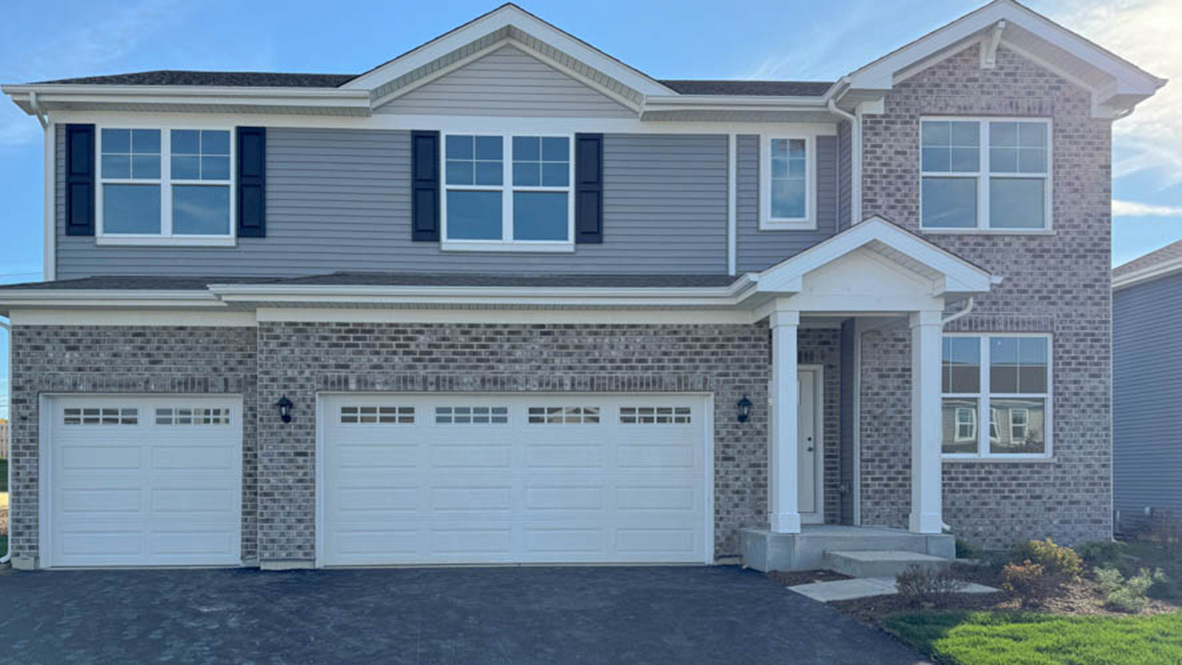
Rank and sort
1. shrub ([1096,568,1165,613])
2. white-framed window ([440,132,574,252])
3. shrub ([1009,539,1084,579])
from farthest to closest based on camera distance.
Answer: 1. white-framed window ([440,132,574,252])
2. shrub ([1009,539,1084,579])
3. shrub ([1096,568,1165,613])

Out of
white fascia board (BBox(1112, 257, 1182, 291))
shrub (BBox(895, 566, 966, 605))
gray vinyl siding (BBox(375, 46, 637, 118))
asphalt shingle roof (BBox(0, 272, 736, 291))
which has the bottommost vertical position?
shrub (BBox(895, 566, 966, 605))

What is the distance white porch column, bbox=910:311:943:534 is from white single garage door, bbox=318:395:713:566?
2.50m

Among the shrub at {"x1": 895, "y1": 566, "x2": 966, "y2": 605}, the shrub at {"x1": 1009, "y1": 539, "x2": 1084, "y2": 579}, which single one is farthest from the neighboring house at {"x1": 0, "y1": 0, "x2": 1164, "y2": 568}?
the shrub at {"x1": 895, "y1": 566, "x2": 966, "y2": 605}

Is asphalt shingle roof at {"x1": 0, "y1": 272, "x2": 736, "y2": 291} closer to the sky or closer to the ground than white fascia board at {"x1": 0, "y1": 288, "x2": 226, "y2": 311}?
closer to the sky

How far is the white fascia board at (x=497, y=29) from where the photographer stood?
11.0m

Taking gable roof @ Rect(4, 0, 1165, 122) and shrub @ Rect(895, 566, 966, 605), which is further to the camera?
gable roof @ Rect(4, 0, 1165, 122)

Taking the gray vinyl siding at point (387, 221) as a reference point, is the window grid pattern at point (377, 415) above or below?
below

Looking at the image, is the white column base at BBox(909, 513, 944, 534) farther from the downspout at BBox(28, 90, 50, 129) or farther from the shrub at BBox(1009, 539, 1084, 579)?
the downspout at BBox(28, 90, 50, 129)

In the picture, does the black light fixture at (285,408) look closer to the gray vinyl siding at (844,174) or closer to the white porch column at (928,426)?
the white porch column at (928,426)

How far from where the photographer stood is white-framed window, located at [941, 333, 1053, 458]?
11.0 m

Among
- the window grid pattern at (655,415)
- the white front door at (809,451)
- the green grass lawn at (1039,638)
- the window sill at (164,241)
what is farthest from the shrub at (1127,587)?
the window sill at (164,241)

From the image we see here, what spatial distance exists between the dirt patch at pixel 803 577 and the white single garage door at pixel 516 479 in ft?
4.18

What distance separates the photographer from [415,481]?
A: 33.6 feet

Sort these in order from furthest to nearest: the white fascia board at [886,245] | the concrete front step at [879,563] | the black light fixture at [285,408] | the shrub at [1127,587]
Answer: the black light fixture at [285,408]
the white fascia board at [886,245]
the concrete front step at [879,563]
the shrub at [1127,587]
